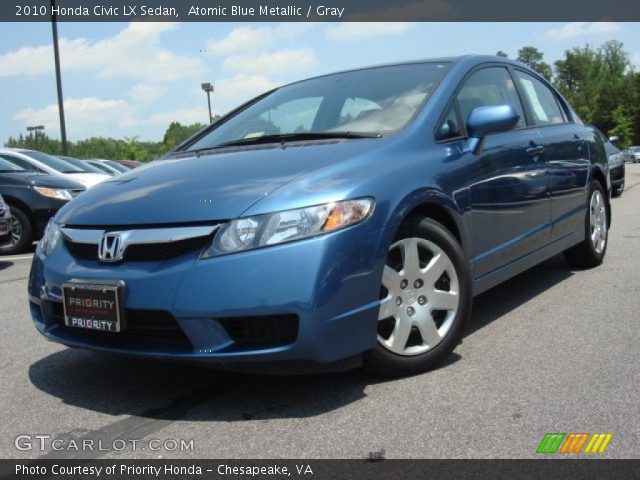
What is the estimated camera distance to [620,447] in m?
2.35

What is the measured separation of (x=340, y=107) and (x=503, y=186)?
1011 millimetres

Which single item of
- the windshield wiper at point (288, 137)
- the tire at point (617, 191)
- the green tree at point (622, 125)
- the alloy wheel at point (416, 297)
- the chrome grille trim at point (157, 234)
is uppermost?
the windshield wiper at point (288, 137)

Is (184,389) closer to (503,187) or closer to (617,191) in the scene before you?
(503,187)

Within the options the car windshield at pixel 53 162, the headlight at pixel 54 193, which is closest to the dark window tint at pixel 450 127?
the headlight at pixel 54 193

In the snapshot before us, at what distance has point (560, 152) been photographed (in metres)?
4.70

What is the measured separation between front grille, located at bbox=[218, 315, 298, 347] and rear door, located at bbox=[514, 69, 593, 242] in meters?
2.49

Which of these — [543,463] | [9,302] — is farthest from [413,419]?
[9,302]

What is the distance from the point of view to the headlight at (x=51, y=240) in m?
3.13

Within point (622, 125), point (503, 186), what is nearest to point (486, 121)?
point (503, 186)

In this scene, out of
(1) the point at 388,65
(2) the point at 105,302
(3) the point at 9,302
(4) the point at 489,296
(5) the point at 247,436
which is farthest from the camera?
(3) the point at 9,302

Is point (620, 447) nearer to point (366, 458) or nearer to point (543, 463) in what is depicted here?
point (543, 463)

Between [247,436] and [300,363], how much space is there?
13.2 inches

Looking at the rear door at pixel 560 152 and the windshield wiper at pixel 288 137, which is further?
the rear door at pixel 560 152

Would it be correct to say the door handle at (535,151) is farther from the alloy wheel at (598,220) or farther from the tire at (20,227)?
the tire at (20,227)
